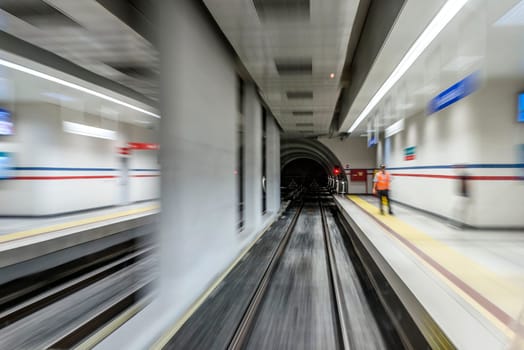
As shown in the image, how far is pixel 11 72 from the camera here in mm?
4844

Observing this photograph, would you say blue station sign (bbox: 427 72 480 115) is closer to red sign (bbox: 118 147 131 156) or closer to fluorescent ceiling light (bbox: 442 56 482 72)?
fluorescent ceiling light (bbox: 442 56 482 72)

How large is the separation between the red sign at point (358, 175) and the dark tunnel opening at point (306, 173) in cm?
2362

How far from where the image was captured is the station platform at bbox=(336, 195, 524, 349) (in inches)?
95.6

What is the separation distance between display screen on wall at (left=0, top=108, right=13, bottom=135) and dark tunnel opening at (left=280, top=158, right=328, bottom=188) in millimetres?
36668

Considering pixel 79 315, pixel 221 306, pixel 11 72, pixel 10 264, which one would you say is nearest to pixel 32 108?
pixel 11 72

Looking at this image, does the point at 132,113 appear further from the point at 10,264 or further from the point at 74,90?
the point at 10,264

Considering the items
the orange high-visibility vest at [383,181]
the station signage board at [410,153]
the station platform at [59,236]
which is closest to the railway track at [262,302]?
the station platform at [59,236]

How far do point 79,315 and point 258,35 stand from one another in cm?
477

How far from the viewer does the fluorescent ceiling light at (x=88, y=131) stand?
787cm

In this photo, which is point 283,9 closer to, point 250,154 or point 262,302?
point 262,302

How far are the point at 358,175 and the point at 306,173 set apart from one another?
24.8 m

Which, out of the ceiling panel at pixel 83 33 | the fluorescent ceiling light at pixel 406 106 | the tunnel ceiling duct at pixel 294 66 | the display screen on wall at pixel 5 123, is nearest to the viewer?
the ceiling panel at pixel 83 33

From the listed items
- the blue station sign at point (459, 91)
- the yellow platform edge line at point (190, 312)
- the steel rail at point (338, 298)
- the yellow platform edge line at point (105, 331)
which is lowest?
the steel rail at point (338, 298)

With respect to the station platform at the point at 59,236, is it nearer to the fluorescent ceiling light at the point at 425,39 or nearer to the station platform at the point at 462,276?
the station platform at the point at 462,276
